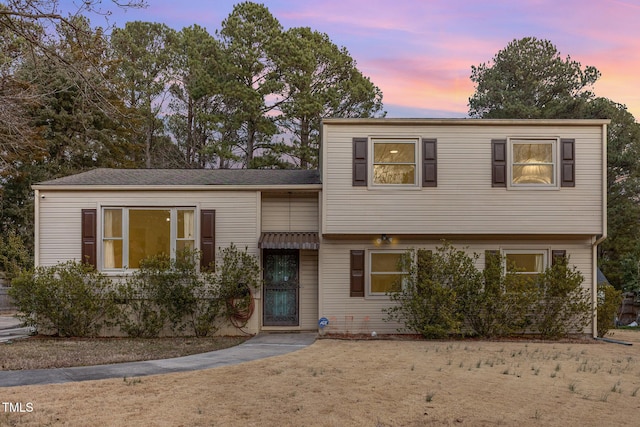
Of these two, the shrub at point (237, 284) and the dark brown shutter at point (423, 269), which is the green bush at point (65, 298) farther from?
the dark brown shutter at point (423, 269)

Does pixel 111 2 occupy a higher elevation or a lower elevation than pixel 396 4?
lower

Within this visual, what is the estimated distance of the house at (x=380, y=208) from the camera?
12273mm

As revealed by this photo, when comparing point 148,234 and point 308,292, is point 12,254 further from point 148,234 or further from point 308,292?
point 308,292

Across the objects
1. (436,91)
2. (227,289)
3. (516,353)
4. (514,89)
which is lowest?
(516,353)

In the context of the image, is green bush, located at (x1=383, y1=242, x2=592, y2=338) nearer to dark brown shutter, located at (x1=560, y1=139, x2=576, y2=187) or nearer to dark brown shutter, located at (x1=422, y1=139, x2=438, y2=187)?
dark brown shutter, located at (x1=422, y1=139, x2=438, y2=187)

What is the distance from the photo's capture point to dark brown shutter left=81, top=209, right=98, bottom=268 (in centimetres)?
1241

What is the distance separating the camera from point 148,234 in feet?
41.5

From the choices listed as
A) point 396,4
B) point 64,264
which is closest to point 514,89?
point 396,4

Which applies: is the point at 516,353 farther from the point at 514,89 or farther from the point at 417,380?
the point at 514,89

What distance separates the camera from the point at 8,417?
5.38 meters

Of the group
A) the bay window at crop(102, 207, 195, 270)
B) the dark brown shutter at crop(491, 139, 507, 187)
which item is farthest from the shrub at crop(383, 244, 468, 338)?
the bay window at crop(102, 207, 195, 270)

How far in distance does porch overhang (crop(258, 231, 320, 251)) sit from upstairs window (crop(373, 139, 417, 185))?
1.95 meters

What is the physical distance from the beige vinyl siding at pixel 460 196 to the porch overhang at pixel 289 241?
497 mm

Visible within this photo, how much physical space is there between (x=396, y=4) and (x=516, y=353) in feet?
32.9
